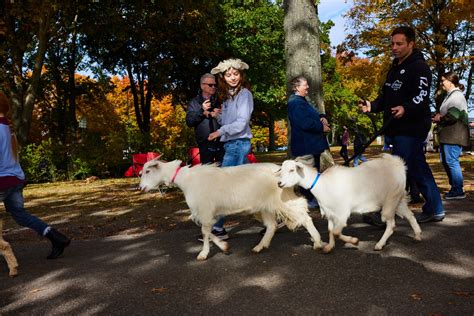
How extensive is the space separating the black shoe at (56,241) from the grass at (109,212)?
1.61 m

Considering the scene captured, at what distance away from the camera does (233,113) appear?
5855 millimetres

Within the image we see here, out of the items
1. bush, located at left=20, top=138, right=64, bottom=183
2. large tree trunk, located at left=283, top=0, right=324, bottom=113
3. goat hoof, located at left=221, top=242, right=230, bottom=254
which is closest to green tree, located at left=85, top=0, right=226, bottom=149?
bush, located at left=20, top=138, right=64, bottom=183

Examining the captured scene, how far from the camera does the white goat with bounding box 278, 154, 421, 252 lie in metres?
5.02

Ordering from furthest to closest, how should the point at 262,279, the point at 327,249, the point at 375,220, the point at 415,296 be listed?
the point at 375,220 → the point at 327,249 → the point at 262,279 → the point at 415,296

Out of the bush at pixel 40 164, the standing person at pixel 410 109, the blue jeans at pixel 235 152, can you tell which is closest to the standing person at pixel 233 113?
the blue jeans at pixel 235 152

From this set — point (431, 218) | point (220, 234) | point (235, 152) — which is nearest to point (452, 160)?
point (431, 218)

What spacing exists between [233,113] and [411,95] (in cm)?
234

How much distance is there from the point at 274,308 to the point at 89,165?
1932 cm

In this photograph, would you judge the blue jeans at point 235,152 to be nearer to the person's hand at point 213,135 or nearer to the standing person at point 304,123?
the person's hand at point 213,135

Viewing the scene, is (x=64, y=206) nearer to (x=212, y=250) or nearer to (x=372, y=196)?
(x=212, y=250)

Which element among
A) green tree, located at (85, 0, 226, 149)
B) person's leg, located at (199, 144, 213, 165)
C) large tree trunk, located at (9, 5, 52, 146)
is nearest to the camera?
person's leg, located at (199, 144, 213, 165)

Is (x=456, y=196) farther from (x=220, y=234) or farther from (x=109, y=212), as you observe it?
(x=109, y=212)

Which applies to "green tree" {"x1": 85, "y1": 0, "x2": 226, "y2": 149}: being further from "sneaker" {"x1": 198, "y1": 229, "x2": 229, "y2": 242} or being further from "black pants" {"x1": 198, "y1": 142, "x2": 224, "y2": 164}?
"sneaker" {"x1": 198, "y1": 229, "x2": 229, "y2": 242}

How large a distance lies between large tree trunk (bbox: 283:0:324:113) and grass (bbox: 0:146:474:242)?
2966 millimetres
